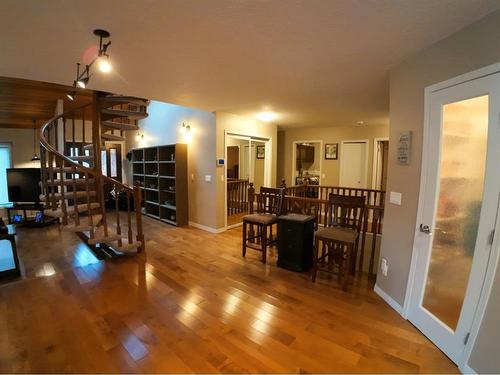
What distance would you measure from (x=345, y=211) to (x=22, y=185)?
7033 mm

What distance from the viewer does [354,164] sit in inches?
245

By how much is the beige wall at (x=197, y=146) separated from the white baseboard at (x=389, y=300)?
315 cm

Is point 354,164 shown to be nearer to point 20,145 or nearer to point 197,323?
point 197,323

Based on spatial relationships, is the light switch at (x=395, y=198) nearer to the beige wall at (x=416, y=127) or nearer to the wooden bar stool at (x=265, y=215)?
the beige wall at (x=416, y=127)

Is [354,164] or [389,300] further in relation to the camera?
[354,164]

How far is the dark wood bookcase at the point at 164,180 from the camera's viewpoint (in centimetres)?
523

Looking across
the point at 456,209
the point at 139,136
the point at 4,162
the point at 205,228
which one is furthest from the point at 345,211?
the point at 4,162

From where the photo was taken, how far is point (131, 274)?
3.01 m

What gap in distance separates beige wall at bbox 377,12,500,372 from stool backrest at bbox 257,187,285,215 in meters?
1.57

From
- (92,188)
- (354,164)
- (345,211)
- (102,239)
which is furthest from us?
(354,164)

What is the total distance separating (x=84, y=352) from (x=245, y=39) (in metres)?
2.74

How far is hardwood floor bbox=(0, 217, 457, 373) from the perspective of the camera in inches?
65.8

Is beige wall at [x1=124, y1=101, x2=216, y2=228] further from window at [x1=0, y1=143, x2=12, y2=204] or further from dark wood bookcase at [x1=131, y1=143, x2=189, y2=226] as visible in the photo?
window at [x1=0, y1=143, x2=12, y2=204]

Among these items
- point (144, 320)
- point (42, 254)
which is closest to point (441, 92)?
point (144, 320)
